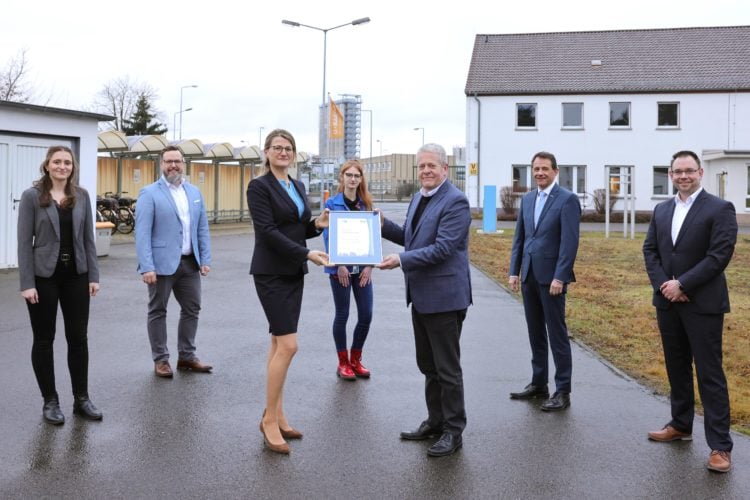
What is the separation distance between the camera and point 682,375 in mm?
5438

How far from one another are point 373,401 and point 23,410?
262 cm

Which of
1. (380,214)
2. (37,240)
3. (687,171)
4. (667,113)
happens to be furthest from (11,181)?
(667,113)

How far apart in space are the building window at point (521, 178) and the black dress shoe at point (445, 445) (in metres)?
38.6

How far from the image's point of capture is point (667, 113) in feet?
140

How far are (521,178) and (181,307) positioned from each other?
37.6 meters

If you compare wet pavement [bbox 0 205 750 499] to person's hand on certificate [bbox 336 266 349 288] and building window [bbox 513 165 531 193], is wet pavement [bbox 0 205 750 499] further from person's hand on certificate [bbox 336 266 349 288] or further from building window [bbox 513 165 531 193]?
building window [bbox 513 165 531 193]

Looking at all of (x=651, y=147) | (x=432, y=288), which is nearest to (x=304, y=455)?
(x=432, y=288)

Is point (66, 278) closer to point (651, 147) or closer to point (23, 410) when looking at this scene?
point (23, 410)

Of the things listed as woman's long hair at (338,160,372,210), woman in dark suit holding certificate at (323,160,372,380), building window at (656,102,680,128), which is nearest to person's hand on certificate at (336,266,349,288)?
woman in dark suit holding certificate at (323,160,372,380)

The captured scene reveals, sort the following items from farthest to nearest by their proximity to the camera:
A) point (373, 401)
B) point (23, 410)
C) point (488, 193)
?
point (488, 193) → point (373, 401) → point (23, 410)

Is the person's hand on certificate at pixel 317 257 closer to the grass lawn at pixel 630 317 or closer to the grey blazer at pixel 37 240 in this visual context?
the grey blazer at pixel 37 240

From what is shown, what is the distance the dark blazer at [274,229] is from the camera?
5012 mm

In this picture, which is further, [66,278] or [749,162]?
[749,162]

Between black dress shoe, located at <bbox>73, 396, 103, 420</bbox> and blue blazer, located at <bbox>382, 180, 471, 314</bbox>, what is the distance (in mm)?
2426
